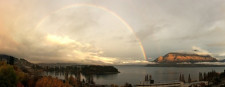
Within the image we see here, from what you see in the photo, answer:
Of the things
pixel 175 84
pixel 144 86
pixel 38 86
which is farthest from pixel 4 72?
pixel 175 84

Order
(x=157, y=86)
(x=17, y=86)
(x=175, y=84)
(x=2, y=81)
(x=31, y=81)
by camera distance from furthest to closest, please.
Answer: (x=175, y=84) → (x=157, y=86) → (x=31, y=81) → (x=17, y=86) → (x=2, y=81)

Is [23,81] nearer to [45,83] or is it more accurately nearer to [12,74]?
[45,83]

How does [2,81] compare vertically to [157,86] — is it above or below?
above

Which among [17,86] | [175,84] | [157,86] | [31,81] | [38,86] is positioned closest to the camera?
[17,86]

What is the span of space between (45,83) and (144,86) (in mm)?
35890

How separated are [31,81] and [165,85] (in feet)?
162

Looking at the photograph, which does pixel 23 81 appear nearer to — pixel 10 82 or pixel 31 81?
pixel 31 81

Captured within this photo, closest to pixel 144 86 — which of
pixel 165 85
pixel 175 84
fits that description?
pixel 165 85

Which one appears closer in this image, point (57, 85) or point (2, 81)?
point (2, 81)

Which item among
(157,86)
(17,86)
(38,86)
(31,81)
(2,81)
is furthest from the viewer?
(157,86)

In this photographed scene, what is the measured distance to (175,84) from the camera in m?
71.1

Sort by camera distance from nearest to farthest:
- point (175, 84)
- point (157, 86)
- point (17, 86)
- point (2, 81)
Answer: point (2, 81) < point (17, 86) < point (157, 86) < point (175, 84)

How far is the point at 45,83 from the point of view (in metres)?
53.4

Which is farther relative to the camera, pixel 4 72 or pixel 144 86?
pixel 144 86
